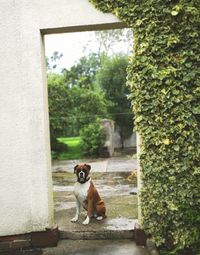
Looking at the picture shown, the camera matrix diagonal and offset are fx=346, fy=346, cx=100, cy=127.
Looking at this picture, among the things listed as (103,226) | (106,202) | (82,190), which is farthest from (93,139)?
(103,226)

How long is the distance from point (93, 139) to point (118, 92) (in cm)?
275

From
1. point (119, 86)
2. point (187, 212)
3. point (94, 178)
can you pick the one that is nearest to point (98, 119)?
point (119, 86)

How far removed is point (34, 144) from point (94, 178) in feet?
14.7

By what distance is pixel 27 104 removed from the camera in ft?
15.2

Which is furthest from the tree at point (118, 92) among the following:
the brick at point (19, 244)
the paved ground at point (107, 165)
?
the brick at point (19, 244)

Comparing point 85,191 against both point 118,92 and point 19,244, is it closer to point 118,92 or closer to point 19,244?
point 19,244

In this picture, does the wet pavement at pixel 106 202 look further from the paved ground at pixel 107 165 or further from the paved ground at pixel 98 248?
the paved ground at pixel 98 248

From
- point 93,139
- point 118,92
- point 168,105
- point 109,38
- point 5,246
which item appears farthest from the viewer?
point 109,38

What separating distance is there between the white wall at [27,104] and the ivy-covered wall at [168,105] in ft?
1.46

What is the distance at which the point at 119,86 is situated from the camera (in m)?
14.7

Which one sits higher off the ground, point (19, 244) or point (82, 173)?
point (82, 173)

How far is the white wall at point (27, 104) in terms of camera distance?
177 inches

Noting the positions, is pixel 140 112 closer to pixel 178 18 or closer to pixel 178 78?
pixel 178 78

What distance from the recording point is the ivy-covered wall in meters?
4.22
